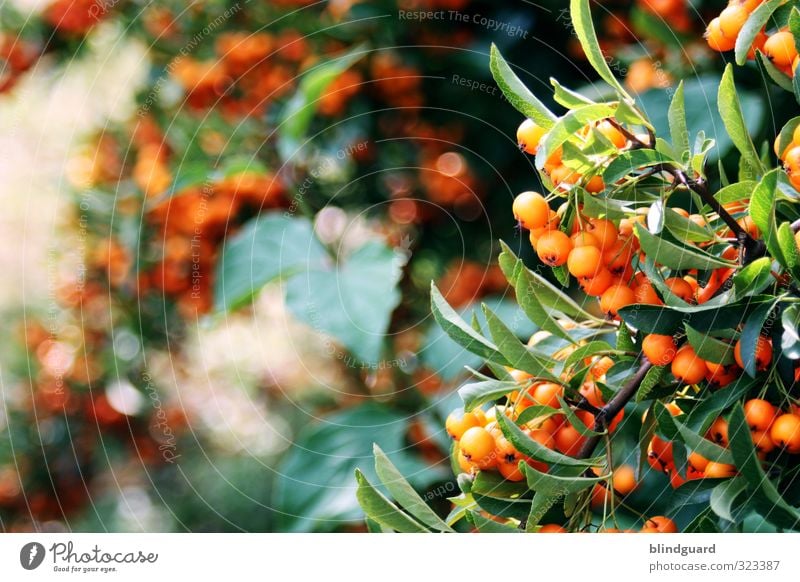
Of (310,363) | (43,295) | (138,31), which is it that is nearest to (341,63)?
(138,31)

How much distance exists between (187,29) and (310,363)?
68cm

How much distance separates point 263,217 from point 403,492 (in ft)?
2.11

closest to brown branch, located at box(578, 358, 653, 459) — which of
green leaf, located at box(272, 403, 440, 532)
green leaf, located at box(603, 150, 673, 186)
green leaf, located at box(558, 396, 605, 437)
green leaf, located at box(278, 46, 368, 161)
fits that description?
green leaf, located at box(558, 396, 605, 437)

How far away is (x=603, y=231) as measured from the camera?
0.45 metres

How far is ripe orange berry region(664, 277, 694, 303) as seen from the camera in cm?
44

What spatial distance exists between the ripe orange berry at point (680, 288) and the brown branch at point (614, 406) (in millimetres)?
41

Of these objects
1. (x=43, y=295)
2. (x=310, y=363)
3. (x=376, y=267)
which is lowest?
(x=310, y=363)

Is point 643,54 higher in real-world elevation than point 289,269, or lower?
higher

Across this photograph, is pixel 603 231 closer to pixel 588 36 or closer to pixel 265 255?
pixel 588 36

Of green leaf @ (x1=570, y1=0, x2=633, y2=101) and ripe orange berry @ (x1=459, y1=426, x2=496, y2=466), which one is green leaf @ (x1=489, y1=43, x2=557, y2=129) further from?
ripe orange berry @ (x1=459, y1=426, x2=496, y2=466)

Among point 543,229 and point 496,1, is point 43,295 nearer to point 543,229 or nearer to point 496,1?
point 496,1

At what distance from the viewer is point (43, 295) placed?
180 centimetres
